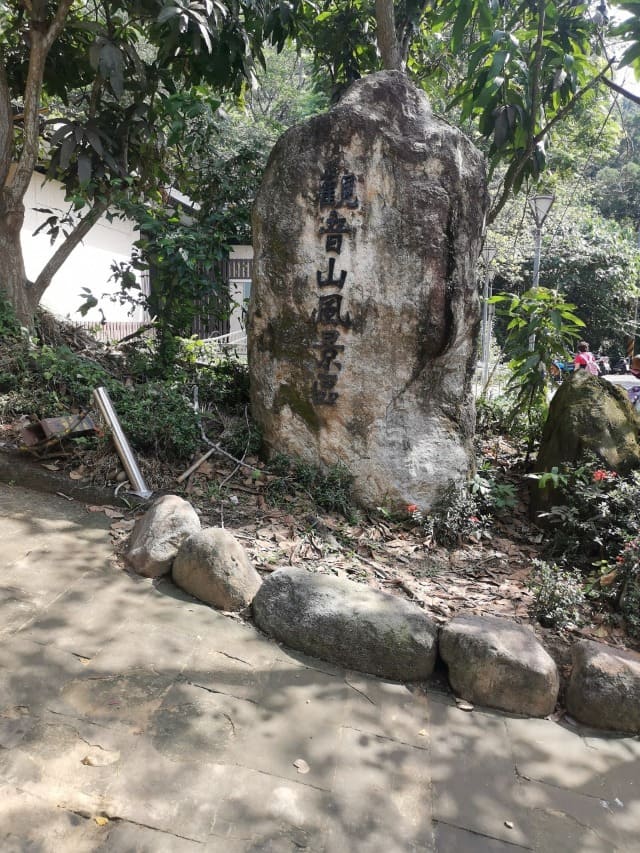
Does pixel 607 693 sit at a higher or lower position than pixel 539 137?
lower

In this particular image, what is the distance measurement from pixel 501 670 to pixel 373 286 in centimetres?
287

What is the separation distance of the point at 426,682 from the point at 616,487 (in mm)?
2078

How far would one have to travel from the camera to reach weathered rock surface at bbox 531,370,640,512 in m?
4.91

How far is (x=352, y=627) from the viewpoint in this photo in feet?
10.5

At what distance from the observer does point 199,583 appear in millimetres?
3490

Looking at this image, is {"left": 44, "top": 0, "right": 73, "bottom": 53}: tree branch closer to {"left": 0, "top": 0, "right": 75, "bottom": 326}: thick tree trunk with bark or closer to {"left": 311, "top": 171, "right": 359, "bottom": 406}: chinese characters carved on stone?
{"left": 0, "top": 0, "right": 75, "bottom": 326}: thick tree trunk with bark

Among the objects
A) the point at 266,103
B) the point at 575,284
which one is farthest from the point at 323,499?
the point at 266,103

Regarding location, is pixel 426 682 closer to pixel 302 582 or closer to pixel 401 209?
pixel 302 582

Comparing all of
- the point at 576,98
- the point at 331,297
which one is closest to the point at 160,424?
the point at 331,297

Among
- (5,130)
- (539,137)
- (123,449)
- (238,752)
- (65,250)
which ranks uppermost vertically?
(539,137)

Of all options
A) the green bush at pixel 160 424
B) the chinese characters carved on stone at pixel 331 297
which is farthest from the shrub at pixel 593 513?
the green bush at pixel 160 424

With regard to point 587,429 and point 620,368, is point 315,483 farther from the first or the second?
point 620,368

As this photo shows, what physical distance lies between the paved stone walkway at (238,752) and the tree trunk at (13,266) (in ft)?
11.6

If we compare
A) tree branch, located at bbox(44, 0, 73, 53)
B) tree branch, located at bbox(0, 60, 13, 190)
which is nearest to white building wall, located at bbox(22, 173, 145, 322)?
tree branch, located at bbox(0, 60, 13, 190)
